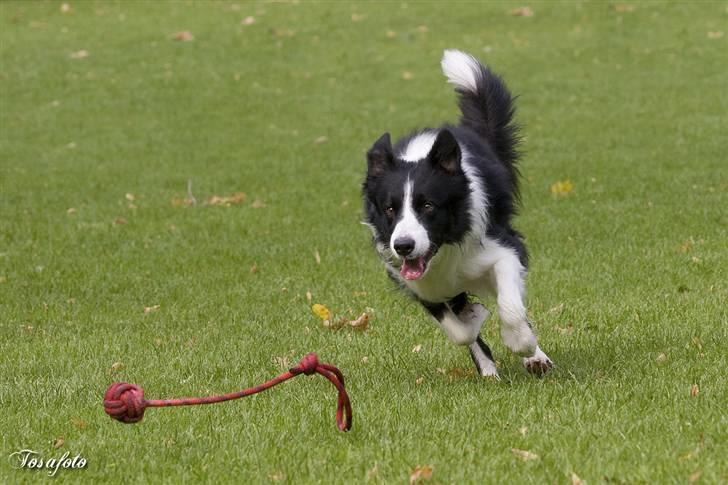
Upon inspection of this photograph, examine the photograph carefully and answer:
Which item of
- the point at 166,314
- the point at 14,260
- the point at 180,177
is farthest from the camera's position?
the point at 180,177

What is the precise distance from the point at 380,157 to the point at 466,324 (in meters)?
1.09

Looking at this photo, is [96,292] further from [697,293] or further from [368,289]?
[697,293]

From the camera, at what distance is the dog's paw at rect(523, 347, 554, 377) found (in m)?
6.50

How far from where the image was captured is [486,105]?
766cm

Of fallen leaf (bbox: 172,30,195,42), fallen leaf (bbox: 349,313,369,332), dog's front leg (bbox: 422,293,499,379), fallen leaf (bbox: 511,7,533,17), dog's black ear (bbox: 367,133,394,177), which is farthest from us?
fallen leaf (bbox: 511,7,533,17)

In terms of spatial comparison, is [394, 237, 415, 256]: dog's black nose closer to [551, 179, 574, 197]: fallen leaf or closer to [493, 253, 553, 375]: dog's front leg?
[493, 253, 553, 375]: dog's front leg

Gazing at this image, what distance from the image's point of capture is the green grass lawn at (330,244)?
5.16 meters

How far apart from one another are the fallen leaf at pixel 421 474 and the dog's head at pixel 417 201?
1.47m

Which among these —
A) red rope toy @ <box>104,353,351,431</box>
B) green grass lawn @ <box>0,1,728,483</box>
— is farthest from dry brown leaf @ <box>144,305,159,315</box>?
red rope toy @ <box>104,353,351,431</box>

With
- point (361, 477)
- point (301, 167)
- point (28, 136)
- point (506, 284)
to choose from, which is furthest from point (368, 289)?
point (28, 136)

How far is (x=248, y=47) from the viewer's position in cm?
2420

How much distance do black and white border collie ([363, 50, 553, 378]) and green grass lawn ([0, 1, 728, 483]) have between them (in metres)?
0.33

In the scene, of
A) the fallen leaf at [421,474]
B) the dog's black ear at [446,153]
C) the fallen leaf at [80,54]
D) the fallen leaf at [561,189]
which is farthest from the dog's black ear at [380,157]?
the fallen leaf at [80,54]

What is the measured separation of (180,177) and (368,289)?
6926 mm
